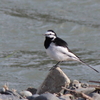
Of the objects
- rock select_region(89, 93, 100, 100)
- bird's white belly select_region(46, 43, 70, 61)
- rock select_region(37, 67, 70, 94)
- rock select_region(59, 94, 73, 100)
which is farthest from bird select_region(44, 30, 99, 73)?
rock select_region(89, 93, 100, 100)

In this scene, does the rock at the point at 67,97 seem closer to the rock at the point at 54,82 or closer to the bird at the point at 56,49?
the rock at the point at 54,82

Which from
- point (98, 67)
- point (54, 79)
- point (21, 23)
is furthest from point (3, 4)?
point (54, 79)

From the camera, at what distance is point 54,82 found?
642 centimetres

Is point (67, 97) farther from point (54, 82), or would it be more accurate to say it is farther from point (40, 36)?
point (40, 36)

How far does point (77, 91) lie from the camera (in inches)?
217

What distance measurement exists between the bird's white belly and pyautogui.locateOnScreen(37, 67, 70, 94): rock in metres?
0.47

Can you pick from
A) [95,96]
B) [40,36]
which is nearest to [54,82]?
[95,96]

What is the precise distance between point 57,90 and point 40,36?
5966 mm

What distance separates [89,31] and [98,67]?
3.38 meters

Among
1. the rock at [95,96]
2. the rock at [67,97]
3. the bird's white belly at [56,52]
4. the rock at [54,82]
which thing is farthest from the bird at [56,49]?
the rock at [95,96]

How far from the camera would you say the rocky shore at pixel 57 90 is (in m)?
5.25

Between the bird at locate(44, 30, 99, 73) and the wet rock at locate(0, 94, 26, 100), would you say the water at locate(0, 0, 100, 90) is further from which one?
the wet rock at locate(0, 94, 26, 100)

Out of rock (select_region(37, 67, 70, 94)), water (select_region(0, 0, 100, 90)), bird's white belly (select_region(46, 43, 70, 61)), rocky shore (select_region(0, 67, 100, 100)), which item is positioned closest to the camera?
rocky shore (select_region(0, 67, 100, 100))

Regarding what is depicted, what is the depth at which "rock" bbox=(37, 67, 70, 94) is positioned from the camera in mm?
6348
